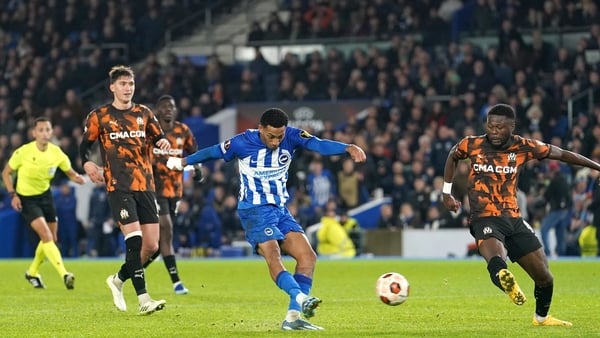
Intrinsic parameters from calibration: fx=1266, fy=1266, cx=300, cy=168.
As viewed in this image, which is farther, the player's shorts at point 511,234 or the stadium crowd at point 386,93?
the stadium crowd at point 386,93

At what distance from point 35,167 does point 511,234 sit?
8.71 m

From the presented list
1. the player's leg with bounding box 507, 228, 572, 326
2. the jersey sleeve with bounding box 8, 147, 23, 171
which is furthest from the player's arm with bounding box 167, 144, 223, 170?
the jersey sleeve with bounding box 8, 147, 23, 171

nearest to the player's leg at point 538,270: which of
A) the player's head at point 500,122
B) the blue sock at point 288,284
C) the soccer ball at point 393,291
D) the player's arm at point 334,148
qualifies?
the player's head at point 500,122

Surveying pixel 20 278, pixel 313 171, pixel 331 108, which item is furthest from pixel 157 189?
pixel 331 108

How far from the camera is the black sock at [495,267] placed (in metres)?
11.0

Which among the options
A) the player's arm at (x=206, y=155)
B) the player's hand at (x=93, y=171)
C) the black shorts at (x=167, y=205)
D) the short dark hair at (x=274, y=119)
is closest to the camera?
the short dark hair at (x=274, y=119)

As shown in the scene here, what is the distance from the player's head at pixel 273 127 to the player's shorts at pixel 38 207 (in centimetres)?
745

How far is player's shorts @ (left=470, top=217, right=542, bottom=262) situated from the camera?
11.5 meters

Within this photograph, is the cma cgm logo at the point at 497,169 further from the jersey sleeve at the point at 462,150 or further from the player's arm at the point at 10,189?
the player's arm at the point at 10,189

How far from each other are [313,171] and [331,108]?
304cm

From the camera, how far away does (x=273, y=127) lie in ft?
36.6

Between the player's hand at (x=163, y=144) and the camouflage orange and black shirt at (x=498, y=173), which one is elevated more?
the player's hand at (x=163, y=144)

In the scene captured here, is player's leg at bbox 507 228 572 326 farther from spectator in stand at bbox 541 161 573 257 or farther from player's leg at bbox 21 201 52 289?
spectator in stand at bbox 541 161 573 257

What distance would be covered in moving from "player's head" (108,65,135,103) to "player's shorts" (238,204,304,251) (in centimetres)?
248
